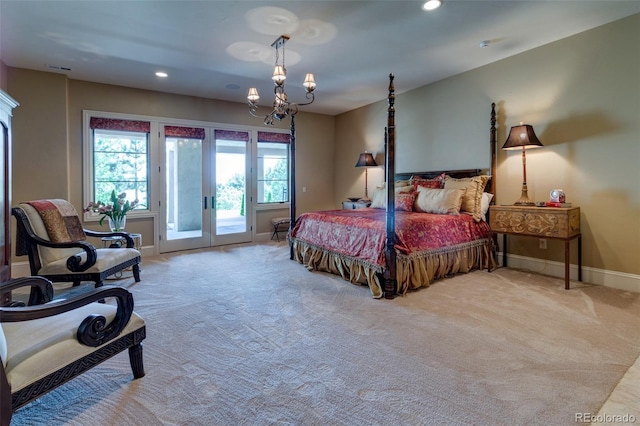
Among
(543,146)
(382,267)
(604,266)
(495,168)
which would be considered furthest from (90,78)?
(604,266)

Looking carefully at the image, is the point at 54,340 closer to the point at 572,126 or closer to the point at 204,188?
the point at 204,188

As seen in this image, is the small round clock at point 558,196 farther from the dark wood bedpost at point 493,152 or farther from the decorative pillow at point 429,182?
the decorative pillow at point 429,182

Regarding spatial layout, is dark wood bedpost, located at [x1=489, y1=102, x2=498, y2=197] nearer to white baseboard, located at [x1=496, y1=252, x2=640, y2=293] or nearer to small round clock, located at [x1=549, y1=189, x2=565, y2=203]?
small round clock, located at [x1=549, y1=189, x2=565, y2=203]

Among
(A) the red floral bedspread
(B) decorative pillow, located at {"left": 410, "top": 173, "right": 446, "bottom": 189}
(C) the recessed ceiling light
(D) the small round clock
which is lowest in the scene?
(A) the red floral bedspread

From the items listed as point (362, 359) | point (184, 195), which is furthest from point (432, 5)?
point (184, 195)

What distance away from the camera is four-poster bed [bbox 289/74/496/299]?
10.6 ft

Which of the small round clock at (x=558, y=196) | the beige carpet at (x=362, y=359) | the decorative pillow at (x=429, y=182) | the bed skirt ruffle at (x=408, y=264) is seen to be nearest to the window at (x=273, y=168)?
the bed skirt ruffle at (x=408, y=264)

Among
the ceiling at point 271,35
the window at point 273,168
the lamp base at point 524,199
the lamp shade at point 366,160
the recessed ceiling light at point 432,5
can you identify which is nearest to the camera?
the recessed ceiling light at point 432,5

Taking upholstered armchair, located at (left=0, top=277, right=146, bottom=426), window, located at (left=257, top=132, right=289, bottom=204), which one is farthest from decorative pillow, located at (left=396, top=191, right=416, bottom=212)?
upholstered armchair, located at (left=0, top=277, right=146, bottom=426)

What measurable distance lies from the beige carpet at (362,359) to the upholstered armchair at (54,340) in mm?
285

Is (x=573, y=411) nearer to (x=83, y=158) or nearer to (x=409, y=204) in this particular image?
(x=409, y=204)

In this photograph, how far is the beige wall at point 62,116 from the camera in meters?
4.21

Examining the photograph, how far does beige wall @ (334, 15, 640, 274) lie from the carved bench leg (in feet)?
14.4

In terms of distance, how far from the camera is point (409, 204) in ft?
14.7
